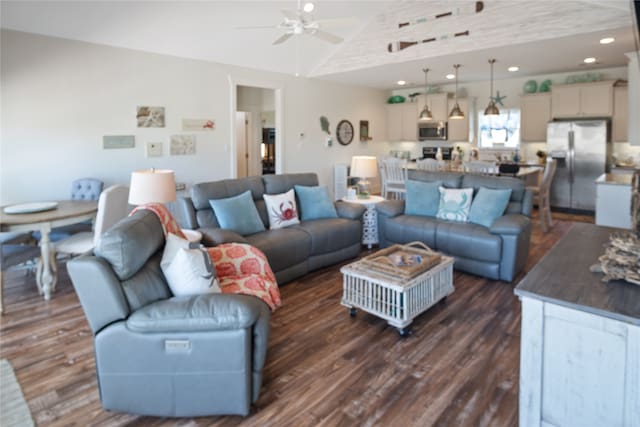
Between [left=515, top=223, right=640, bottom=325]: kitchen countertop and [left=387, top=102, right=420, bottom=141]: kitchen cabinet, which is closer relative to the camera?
[left=515, top=223, right=640, bottom=325]: kitchen countertop

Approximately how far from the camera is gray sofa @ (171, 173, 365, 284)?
3920 mm

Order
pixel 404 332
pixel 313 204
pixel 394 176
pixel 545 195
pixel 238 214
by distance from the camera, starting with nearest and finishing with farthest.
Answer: pixel 404 332
pixel 238 214
pixel 313 204
pixel 545 195
pixel 394 176

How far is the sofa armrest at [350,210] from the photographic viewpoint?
4926 millimetres

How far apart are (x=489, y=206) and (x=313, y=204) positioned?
1.97 metres

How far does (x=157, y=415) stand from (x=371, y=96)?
28.6 feet

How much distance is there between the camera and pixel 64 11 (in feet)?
14.8

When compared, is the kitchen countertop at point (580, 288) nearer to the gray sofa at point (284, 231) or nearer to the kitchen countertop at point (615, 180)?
the gray sofa at point (284, 231)

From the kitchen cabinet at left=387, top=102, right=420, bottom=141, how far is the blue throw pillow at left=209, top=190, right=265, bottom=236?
6.38 m

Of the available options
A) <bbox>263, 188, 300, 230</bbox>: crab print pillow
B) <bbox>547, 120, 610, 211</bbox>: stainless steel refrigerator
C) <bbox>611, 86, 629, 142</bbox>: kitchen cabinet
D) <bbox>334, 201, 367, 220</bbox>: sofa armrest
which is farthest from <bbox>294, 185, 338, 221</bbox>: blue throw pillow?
<bbox>611, 86, 629, 142</bbox>: kitchen cabinet

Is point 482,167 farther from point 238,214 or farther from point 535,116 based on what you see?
point 238,214

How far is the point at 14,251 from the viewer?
12.2ft

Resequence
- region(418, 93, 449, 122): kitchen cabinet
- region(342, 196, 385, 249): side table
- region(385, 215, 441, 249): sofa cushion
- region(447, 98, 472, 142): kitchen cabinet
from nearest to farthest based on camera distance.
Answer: region(385, 215, 441, 249): sofa cushion → region(342, 196, 385, 249): side table → region(447, 98, 472, 142): kitchen cabinet → region(418, 93, 449, 122): kitchen cabinet

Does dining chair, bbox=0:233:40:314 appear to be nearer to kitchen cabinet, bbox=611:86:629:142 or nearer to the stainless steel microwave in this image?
the stainless steel microwave

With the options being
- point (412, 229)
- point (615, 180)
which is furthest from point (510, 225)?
point (615, 180)
